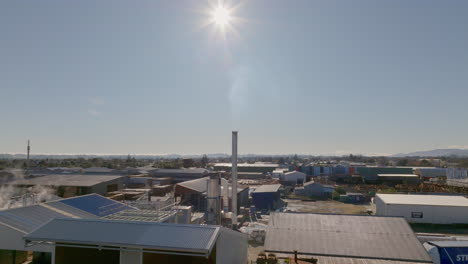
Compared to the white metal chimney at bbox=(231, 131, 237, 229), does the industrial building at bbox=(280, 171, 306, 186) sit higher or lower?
lower

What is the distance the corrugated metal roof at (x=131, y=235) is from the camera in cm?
900

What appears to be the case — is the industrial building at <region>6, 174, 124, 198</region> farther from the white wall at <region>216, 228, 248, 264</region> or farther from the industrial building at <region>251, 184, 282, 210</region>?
the white wall at <region>216, 228, 248, 264</region>

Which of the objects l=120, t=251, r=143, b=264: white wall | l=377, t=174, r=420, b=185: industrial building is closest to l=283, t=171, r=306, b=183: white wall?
l=377, t=174, r=420, b=185: industrial building

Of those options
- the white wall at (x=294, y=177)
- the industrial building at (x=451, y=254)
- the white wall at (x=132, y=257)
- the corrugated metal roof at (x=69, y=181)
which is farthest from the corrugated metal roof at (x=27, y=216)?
the white wall at (x=294, y=177)

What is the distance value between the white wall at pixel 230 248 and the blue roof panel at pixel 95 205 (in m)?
8.41

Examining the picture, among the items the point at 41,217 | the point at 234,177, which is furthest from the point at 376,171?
the point at 41,217

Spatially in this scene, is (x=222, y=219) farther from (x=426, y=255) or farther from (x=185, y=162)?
(x=185, y=162)

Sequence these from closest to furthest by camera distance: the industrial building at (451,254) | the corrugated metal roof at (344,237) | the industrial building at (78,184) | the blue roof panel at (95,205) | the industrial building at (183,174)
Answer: the corrugated metal roof at (344,237) < the industrial building at (451,254) < the blue roof panel at (95,205) < the industrial building at (78,184) < the industrial building at (183,174)

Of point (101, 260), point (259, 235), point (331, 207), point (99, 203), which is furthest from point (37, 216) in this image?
point (331, 207)

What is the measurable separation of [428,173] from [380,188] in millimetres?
23061

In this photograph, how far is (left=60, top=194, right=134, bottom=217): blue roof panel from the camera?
16902mm

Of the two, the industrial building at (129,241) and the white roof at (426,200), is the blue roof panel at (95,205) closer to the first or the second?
the industrial building at (129,241)

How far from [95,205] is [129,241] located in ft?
32.8

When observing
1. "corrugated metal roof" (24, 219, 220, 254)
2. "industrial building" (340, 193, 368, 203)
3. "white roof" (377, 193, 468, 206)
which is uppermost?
"corrugated metal roof" (24, 219, 220, 254)
